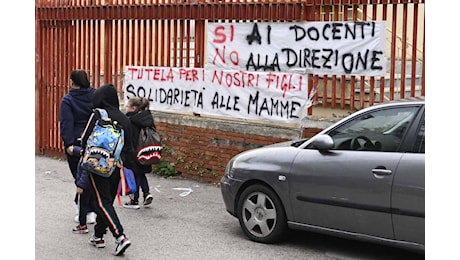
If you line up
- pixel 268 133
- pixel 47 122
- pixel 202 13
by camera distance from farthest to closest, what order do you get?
pixel 47 122
pixel 202 13
pixel 268 133

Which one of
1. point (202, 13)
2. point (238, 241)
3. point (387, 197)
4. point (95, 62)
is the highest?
point (202, 13)

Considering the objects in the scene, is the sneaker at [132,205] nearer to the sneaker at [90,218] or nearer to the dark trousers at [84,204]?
the sneaker at [90,218]

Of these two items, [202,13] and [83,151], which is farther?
[202,13]

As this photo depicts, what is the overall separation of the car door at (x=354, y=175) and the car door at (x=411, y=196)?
7cm

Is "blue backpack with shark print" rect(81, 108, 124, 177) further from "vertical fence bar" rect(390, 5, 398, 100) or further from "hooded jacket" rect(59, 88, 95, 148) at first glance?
"vertical fence bar" rect(390, 5, 398, 100)

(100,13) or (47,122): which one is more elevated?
(100,13)

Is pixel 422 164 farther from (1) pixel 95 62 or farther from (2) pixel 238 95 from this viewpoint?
(1) pixel 95 62

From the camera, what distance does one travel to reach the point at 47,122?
12734mm

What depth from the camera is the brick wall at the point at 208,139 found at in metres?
9.48

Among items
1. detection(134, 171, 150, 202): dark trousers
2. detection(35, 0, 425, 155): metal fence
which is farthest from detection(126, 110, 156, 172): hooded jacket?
detection(35, 0, 425, 155): metal fence

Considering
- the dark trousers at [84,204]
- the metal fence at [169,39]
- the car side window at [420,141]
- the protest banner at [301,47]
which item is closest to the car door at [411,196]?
the car side window at [420,141]

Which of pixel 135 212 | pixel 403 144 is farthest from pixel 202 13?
pixel 403 144

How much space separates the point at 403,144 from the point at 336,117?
2935 mm

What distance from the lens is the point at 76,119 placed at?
7449 millimetres
